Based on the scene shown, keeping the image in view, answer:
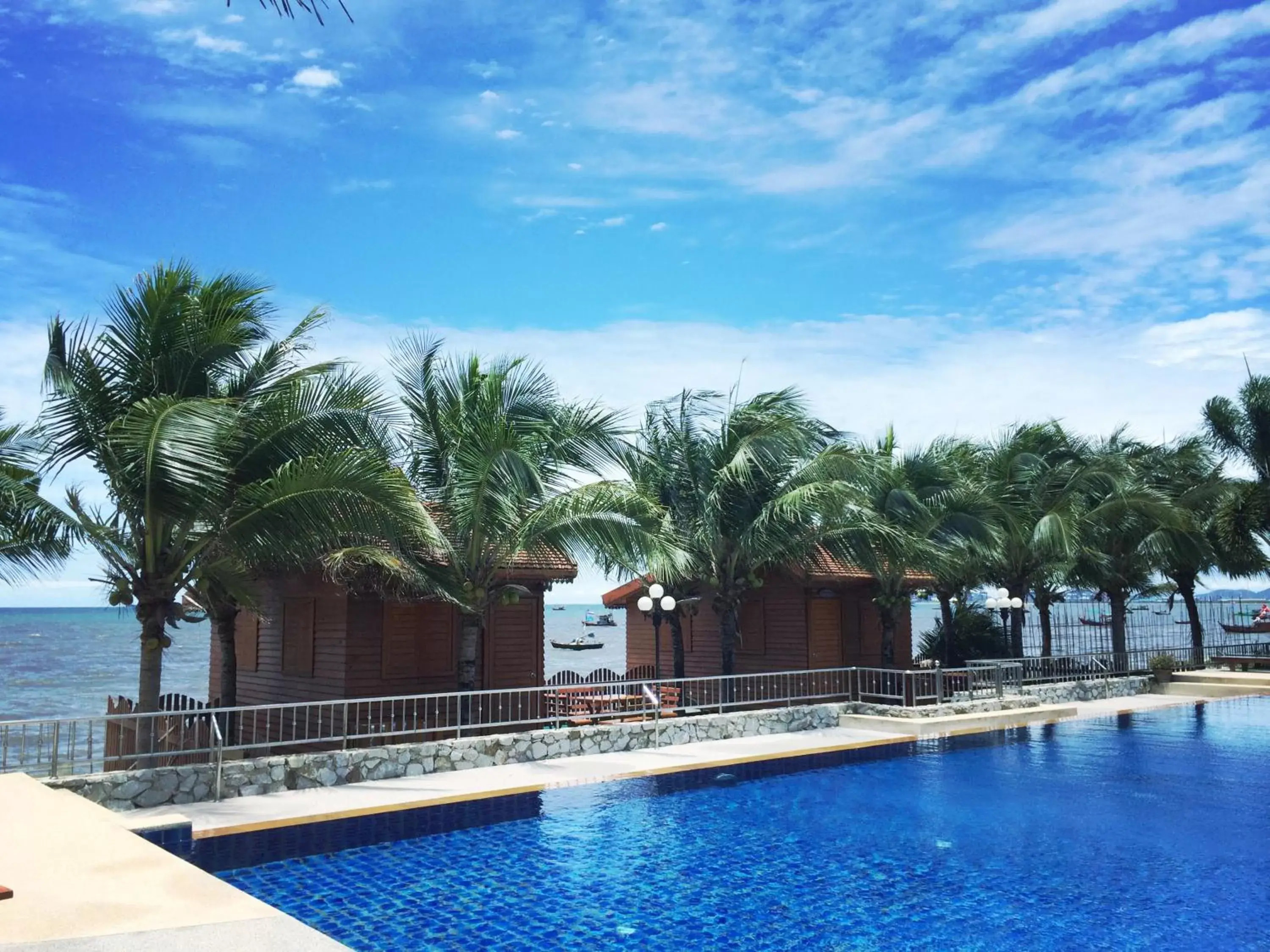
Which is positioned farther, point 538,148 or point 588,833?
point 538,148

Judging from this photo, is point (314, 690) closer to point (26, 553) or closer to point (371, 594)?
point (371, 594)

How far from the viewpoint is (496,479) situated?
14195mm

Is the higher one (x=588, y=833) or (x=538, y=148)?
(x=538, y=148)

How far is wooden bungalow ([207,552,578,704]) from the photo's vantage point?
16781 mm

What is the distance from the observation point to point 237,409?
12.1m

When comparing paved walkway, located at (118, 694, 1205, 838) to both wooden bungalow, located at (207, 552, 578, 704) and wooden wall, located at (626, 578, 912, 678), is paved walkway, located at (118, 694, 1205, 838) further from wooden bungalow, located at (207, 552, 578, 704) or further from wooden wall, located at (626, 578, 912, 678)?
wooden wall, located at (626, 578, 912, 678)

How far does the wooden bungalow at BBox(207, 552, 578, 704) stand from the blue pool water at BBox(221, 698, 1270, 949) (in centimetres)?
507

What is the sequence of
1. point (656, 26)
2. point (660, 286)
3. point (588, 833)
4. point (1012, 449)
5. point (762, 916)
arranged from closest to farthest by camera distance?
point (762, 916), point (588, 833), point (656, 26), point (660, 286), point (1012, 449)

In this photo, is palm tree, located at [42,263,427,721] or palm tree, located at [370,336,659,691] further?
palm tree, located at [370,336,659,691]

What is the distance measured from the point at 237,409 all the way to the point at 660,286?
13436mm

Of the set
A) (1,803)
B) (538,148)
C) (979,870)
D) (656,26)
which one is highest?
(538,148)

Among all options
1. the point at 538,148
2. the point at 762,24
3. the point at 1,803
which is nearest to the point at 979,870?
the point at 1,803

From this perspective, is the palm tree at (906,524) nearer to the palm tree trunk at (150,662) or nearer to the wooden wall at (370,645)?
the wooden wall at (370,645)

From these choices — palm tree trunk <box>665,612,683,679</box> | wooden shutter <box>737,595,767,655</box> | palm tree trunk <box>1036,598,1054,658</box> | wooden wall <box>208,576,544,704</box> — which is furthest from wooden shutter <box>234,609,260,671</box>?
palm tree trunk <box>1036,598,1054,658</box>
